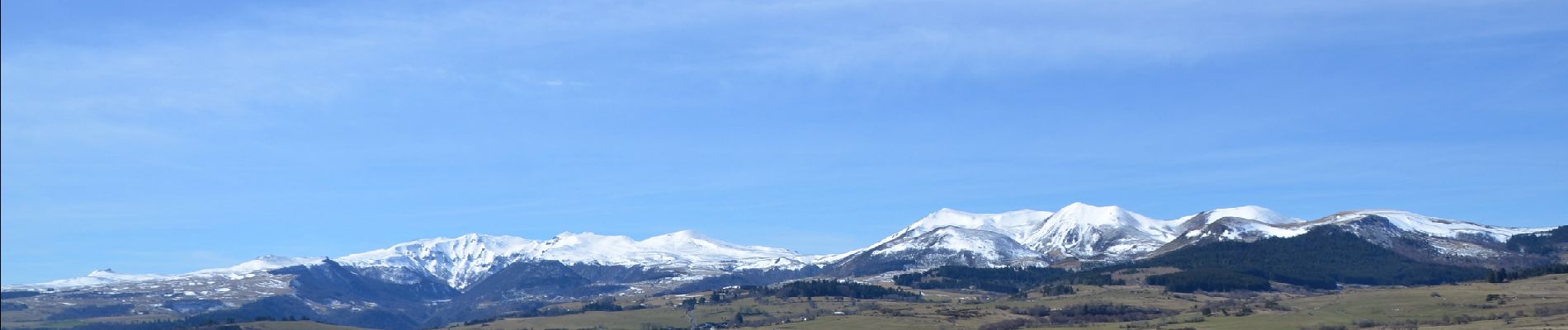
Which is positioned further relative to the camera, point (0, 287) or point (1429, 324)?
point (1429, 324)

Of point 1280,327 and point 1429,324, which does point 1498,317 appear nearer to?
point 1429,324

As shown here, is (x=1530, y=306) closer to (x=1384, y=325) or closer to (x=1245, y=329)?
(x=1384, y=325)

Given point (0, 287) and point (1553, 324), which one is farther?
point (1553, 324)

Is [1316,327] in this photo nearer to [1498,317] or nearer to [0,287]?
Result: [1498,317]

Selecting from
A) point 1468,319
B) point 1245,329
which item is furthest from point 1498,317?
point 1245,329

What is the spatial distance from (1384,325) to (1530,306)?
20.2 metres

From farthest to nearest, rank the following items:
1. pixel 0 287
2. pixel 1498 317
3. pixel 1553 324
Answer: pixel 1498 317 < pixel 1553 324 < pixel 0 287

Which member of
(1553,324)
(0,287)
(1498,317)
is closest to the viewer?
(0,287)

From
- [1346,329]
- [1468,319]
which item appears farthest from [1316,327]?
[1468,319]

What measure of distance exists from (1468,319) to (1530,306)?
12.9m

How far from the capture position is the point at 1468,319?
629 feet

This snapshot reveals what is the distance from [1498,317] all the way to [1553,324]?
20653mm

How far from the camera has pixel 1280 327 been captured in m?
199

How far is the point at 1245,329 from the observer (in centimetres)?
19900
